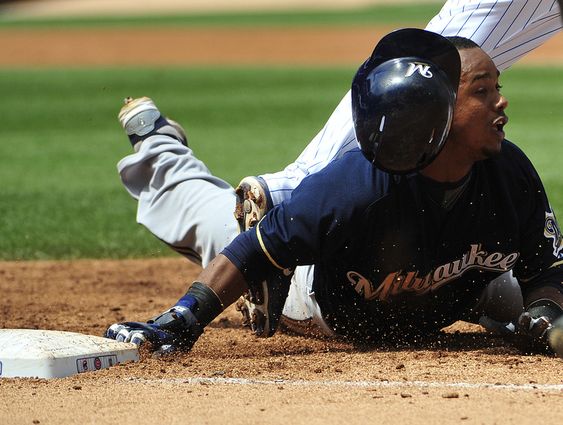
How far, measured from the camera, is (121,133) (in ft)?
41.8

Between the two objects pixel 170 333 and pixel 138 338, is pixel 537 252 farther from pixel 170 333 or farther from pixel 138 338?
pixel 138 338

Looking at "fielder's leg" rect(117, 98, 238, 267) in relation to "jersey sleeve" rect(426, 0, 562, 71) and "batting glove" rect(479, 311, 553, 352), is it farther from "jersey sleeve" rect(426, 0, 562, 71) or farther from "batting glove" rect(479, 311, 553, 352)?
"batting glove" rect(479, 311, 553, 352)

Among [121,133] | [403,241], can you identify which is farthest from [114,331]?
[121,133]

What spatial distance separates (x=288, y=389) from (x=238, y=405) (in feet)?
0.75

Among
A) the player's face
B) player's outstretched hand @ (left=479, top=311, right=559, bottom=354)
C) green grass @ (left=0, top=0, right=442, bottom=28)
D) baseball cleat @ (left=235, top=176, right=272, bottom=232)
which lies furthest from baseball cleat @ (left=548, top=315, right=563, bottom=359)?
green grass @ (left=0, top=0, right=442, bottom=28)

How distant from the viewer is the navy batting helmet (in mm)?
3266

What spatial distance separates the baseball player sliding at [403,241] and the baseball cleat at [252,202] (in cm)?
2

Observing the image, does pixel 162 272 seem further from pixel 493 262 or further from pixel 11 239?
pixel 493 262

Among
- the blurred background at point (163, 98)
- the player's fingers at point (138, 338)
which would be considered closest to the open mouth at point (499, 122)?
the player's fingers at point (138, 338)

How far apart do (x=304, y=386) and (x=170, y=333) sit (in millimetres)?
696

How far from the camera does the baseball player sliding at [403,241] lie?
11.2 ft

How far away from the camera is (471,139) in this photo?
11.2 feet

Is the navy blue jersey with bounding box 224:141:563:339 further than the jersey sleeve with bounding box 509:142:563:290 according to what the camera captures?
No

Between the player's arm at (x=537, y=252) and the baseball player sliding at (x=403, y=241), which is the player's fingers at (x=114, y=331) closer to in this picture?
the baseball player sliding at (x=403, y=241)
